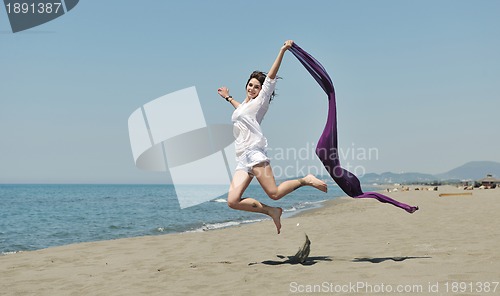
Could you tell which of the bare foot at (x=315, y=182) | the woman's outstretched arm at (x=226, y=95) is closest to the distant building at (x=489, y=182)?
the bare foot at (x=315, y=182)

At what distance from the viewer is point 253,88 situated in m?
5.88

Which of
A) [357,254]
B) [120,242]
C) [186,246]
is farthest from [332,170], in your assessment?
[120,242]

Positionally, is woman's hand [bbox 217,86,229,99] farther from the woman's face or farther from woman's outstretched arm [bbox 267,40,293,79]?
woman's outstretched arm [bbox 267,40,293,79]

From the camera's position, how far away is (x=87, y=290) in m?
6.11

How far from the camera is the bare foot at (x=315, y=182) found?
18.4 feet

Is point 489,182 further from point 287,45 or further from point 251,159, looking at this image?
point 251,159

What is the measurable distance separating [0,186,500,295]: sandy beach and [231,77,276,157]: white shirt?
1.72 m

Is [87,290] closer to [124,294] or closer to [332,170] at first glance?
[124,294]

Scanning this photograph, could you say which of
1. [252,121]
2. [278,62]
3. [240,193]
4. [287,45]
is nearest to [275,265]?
[240,193]

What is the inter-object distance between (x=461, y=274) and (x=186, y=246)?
244 inches

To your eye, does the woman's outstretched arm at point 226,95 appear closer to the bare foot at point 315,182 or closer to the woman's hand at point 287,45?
the woman's hand at point 287,45

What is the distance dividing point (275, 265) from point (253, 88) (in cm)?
273

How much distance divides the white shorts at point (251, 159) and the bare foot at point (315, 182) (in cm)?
53

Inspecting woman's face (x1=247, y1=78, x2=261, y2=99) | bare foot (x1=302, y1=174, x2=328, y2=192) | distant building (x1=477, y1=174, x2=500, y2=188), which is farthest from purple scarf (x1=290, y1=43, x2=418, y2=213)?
distant building (x1=477, y1=174, x2=500, y2=188)
